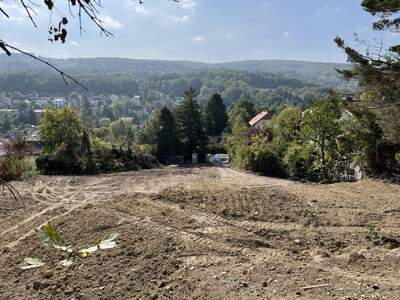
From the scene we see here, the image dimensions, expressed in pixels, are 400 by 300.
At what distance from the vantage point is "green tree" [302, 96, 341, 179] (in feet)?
52.8

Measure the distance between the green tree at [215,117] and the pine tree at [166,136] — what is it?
13.0m

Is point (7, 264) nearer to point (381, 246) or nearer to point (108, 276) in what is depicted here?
point (108, 276)

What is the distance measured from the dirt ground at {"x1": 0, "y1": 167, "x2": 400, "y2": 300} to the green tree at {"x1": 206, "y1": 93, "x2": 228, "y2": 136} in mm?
38268

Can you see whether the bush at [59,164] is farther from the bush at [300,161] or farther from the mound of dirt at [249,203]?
the bush at [300,161]

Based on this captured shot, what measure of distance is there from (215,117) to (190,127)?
13.4 meters

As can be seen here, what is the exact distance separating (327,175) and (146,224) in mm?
10799

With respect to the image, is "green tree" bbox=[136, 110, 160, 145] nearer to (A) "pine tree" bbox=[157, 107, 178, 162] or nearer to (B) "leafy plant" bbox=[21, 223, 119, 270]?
(A) "pine tree" bbox=[157, 107, 178, 162]

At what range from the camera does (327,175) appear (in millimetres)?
17109

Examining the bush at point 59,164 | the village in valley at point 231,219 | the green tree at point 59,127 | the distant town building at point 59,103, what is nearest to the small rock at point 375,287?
the village in valley at point 231,219

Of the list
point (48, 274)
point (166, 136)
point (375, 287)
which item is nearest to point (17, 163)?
point (48, 274)

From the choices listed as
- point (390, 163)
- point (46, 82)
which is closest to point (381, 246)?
point (390, 163)

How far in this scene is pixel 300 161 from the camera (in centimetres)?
1819

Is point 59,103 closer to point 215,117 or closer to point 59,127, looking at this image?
point 59,127

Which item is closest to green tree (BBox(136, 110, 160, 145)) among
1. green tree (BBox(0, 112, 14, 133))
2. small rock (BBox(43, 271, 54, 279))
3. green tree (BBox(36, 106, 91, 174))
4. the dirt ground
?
green tree (BBox(36, 106, 91, 174))
